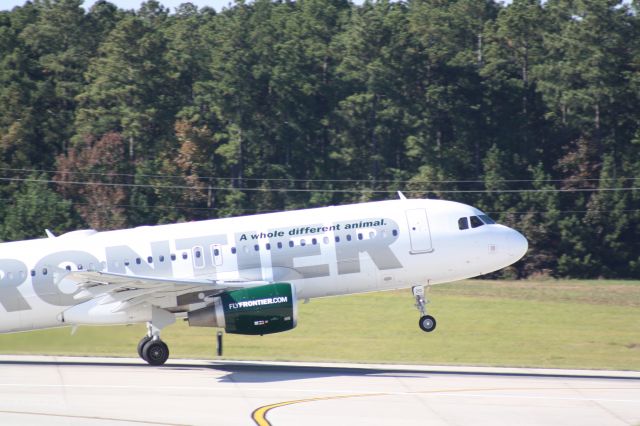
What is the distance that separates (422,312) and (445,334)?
38.5 feet

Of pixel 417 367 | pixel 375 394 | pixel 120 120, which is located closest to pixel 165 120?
pixel 120 120

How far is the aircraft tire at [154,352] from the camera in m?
31.6

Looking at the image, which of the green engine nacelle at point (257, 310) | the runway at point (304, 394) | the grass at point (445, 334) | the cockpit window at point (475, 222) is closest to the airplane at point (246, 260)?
the cockpit window at point (475, 222)

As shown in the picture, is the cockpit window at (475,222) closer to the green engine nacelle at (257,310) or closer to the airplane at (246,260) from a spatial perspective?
the airplane at (246,260)

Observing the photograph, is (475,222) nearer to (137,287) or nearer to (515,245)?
(515,245)

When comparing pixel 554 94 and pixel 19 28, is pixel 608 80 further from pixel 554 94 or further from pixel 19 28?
pixel 19 28

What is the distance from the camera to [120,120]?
234 feet

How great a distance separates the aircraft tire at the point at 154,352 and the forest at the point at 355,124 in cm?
3264

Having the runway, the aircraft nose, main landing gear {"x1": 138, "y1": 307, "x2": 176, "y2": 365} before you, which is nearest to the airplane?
main landing gear {"x1": 138, "y1": 307, "x2": 176, "y2": 365}

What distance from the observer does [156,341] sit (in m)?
31.6

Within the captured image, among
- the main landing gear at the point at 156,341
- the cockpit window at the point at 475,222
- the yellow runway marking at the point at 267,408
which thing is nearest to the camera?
the yellow runway marking at the point at 267,408

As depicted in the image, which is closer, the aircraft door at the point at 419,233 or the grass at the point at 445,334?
the aircraft door at the point at 419,233

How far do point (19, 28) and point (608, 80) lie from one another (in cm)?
4335

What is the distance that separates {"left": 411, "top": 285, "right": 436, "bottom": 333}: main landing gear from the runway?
4.41 feet
